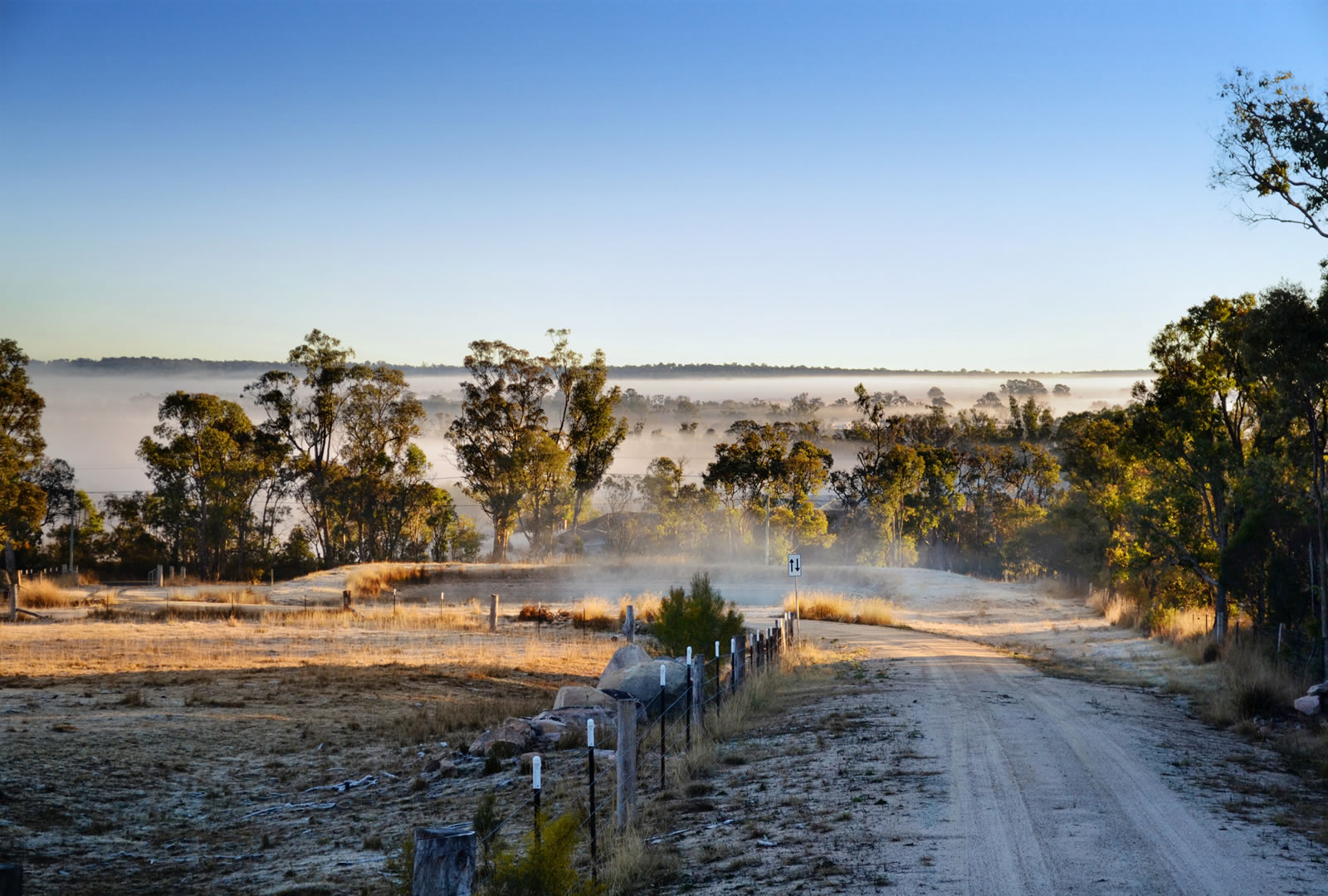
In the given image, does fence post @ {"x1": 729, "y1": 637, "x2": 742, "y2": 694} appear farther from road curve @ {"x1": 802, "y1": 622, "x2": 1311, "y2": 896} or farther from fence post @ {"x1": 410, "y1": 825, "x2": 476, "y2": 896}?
fence post @ {"x1": 410, "y1": 825, "x2": 476, "y2": 896}

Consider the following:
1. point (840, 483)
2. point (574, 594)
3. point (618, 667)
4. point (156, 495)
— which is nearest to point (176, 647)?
Answer: point (618, 667)

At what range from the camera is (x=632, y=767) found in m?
10.6

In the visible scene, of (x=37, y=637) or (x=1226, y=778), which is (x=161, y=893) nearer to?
(x=1226, y=778)

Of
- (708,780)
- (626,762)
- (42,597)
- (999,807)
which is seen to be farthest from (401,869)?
(42,597)

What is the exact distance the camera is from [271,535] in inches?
2906

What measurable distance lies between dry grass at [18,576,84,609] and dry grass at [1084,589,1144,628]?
3990cm

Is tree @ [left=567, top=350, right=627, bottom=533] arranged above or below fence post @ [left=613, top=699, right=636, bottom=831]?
above

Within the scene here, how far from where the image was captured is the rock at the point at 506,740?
16141 millimetres

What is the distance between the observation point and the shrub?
76.5 ft

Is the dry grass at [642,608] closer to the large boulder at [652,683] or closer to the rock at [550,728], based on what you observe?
the large boulder at [652,683]

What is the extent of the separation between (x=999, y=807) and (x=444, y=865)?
6791mm

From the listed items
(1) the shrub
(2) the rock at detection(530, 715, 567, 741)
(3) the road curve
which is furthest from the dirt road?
(1) the shrub

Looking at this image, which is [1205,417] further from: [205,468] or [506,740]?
[205,468]

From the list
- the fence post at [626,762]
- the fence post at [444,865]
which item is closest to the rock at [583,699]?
the fence post at [626,762]
